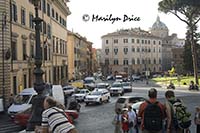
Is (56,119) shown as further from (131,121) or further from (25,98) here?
(25,98)

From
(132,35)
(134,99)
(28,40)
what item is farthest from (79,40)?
(134,99)

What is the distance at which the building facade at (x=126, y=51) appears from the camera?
409ft

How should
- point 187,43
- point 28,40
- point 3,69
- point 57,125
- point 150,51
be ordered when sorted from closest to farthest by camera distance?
point 57,125
point 3,69
point 28,40
point 187,43
point 150,51

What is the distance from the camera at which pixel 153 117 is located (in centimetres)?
776

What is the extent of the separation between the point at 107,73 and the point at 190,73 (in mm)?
39568

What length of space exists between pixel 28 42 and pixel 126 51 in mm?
88846

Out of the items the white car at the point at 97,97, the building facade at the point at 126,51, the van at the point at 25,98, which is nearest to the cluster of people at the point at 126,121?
the van at the point at 25,98

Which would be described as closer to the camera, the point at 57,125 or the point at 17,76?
the point at 57,125

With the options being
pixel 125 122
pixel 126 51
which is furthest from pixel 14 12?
pixel 126 51

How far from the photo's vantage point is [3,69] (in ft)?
100

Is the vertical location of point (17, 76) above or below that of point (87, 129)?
above

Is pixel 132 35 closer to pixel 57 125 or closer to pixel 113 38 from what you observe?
pixel 113 38

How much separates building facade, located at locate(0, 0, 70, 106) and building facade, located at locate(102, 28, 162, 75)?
64.2 m

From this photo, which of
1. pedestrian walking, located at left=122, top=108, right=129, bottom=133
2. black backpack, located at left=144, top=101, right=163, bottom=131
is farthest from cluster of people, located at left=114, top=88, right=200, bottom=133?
pedestrian walking, located at left=122, top=108, right=129, bottom=133
